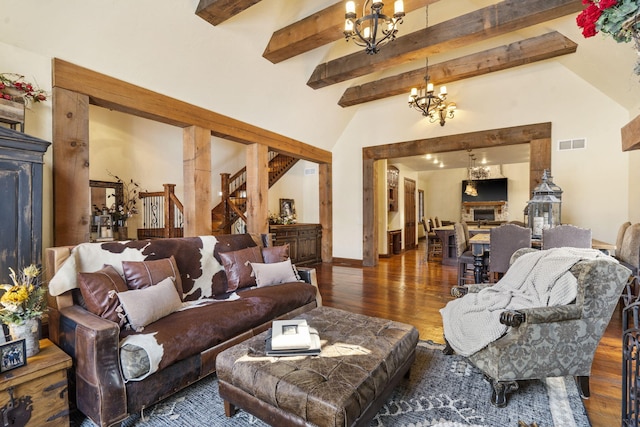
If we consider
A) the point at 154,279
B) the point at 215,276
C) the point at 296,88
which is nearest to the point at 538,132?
the point at 296,88

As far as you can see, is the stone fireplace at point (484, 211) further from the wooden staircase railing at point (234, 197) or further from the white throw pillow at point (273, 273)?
the white throw pillow at point (273, 273)

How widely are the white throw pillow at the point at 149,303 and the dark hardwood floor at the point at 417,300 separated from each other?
2.11 metres

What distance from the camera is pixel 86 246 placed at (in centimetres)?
218

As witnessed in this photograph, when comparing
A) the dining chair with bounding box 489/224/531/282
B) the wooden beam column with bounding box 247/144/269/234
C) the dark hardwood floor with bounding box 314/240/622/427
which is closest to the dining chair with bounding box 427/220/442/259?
the dark hardwood floor with bounding box 314/240/622/427

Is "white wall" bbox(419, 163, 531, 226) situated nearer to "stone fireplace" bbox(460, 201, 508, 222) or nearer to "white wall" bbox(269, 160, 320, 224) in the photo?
"stone fireplace" bbox(460, 201, 508, 222)

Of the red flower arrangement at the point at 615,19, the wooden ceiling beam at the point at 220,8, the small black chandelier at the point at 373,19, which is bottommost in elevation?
the red flower arrangement at the point at 615,19

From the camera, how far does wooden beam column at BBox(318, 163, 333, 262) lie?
685 cm

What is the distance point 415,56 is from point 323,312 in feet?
12.2

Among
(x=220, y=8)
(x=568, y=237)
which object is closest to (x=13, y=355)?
(x=220, y=8)

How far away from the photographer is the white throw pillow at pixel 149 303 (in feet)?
6.13

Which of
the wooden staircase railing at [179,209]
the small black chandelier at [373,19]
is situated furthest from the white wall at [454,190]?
the small black chandelier at [373,19]

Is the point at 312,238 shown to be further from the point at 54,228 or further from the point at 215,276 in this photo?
the point at 54,228

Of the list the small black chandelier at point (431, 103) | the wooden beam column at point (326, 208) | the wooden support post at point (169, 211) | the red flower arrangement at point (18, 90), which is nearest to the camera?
the red flower arrangement at point (18, 90)

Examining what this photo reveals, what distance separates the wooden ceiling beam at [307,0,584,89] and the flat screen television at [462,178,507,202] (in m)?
8.89
